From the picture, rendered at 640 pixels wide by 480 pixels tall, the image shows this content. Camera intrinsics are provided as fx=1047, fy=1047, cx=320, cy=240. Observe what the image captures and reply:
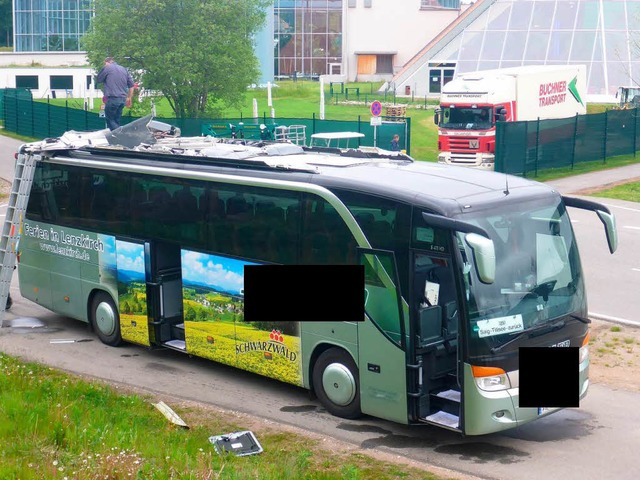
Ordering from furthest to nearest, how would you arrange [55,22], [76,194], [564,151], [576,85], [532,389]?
[55,22] → [576,85] → [564,151] → [76,194] → [532,389]

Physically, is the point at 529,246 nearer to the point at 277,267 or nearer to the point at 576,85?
the point at 277,267

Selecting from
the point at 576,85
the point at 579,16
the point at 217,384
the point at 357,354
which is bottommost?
the point at 217,384

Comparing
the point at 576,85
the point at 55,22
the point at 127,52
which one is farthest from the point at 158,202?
the point at 55,22

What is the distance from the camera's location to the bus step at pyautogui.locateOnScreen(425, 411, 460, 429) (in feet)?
34.4

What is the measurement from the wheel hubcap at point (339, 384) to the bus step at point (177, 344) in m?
2.76

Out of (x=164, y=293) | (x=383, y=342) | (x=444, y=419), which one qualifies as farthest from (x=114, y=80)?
(x=444, y=419)

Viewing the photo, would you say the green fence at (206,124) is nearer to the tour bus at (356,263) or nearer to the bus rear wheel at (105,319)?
the bus rear wheel at (105,319)

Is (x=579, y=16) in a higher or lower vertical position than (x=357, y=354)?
higher

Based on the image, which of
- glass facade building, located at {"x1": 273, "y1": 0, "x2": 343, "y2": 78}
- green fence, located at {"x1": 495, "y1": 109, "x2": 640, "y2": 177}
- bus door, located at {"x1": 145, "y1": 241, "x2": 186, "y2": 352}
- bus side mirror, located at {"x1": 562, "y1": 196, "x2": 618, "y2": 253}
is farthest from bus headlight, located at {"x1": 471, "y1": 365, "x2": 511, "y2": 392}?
glass facade building, located at {"x1": 273, "y1": 0, "x2": 343, "y2": 78}

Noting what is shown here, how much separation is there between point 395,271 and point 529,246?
142cm

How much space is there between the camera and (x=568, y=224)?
11.5 meters

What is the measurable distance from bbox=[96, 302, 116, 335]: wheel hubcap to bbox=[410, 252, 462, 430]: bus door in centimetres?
574

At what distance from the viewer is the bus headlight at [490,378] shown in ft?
33.5

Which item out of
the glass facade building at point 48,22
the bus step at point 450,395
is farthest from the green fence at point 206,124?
the glass facade building at point 48,22
